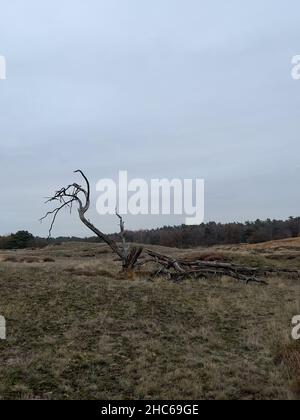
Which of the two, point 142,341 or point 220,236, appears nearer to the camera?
point 142,341

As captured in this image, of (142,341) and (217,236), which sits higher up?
(217,236)

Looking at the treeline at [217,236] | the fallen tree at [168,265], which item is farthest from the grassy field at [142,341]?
the treeline at [217,236]

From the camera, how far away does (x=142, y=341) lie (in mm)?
10133

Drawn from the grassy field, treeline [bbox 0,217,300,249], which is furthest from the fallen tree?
treeline [bbox 0,217,300,249]

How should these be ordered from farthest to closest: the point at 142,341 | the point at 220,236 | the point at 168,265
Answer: the point at 220,236 → the point at 168,265 → the point at 142,341

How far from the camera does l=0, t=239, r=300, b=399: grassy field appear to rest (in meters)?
7.54

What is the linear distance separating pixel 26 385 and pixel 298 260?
81.9 ft

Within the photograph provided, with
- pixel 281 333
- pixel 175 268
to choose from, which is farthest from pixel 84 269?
pixel 281 333

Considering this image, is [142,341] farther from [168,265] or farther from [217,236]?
[217,236]

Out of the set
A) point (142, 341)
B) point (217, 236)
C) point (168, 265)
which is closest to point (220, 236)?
point (217, 236)

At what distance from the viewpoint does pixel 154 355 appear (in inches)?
360

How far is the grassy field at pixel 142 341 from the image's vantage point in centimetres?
754

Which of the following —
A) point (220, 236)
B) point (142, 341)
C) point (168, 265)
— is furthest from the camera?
point (220, 236)
